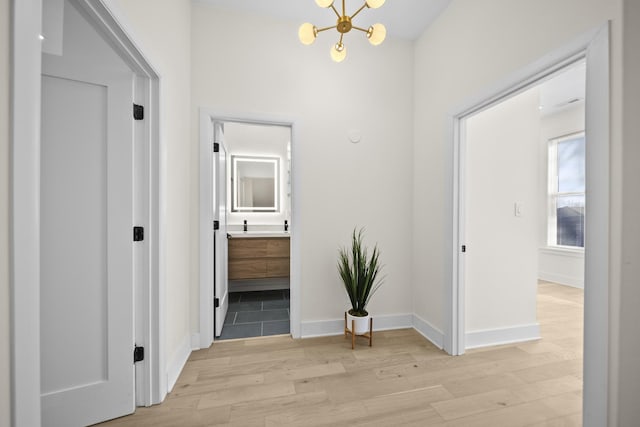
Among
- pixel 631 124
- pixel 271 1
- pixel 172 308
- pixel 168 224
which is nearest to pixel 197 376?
pixel 172 308

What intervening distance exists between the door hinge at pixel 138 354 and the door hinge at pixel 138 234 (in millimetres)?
584

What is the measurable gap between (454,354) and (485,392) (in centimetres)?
40

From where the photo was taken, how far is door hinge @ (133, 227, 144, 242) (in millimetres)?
1365

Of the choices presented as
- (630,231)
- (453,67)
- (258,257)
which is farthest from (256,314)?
(453,67)

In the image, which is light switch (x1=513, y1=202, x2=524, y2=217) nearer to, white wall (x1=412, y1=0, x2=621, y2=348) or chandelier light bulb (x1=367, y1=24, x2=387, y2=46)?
white wall (x1=412, y1=0, x2=621, y2=348)

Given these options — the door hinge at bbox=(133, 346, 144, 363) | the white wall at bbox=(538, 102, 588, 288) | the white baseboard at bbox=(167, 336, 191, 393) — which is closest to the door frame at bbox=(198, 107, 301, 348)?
the white baseboard at bbox=(167, 336, 191, 393)

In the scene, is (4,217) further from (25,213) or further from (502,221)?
(502,221)

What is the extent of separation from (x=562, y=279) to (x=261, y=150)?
16.2 feet

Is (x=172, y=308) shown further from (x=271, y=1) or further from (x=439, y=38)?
(x=439, y=38)

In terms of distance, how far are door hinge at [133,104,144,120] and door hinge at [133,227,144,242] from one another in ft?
1.93

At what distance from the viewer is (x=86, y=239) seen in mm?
1276

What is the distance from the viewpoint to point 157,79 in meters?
1.43

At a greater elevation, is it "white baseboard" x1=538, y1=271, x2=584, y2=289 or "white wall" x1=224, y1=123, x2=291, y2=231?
"white wall" x1=224, y1=123, x2=291, y2=231

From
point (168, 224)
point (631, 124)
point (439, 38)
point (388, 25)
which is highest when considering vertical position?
point (388, 25)
